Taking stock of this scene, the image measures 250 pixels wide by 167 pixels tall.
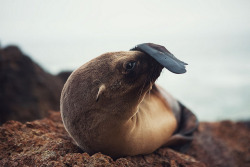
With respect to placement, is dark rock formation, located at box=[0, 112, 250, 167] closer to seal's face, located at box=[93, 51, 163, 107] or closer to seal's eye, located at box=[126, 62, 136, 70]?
seal's face, located at box=[93, 51, 163, 107]

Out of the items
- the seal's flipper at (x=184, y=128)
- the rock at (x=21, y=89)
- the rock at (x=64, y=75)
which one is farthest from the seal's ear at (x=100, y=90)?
the rock at (x=64, y=75)

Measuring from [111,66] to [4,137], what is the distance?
1637mm

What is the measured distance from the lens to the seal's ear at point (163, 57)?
2.63 meters

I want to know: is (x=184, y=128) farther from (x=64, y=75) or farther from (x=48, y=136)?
(x=64, y=75)

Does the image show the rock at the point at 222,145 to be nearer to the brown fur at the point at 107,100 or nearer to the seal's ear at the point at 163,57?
the brown fur at the point at 107,100

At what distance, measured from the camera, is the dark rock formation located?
2851mm

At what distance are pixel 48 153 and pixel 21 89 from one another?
439 cm

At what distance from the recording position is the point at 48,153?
3.03m

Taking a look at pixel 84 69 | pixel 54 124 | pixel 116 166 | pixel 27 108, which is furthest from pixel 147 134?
pixel 27 108

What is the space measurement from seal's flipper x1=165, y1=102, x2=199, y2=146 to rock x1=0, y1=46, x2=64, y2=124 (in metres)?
3.64

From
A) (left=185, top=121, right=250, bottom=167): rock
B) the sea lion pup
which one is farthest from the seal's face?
(left=185, top=121, right=250, bottom=167): rock

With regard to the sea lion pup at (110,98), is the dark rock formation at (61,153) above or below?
below

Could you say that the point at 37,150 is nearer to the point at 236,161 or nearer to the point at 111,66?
the point at 111,66

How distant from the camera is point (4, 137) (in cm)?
348
